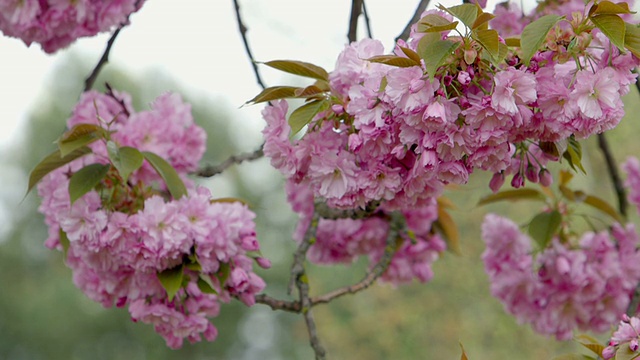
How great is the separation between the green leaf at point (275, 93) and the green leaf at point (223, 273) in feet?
1.49

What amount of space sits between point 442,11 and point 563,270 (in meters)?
1.14

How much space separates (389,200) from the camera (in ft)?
4.61

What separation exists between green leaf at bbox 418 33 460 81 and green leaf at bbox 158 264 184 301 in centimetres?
68

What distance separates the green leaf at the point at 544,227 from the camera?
210cm

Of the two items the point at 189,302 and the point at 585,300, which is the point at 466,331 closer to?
the point at 585,300

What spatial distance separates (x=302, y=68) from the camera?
4.50 feet

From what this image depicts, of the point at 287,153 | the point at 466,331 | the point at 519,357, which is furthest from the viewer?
the point at 466,331

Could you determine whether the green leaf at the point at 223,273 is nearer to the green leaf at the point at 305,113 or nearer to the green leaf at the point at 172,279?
the green leaf at the point at 172,279

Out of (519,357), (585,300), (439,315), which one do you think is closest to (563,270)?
(585,300)

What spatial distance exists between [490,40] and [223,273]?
765 millimetres

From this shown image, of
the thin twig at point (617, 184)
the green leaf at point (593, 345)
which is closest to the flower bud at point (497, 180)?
the green leaf at point (593, 345)

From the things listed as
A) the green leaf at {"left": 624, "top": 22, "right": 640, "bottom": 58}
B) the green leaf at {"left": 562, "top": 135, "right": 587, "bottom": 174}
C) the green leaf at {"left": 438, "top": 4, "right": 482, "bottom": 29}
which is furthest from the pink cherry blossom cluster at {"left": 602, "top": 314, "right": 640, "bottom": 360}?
the green leaf at {"left": 438, "top": 4, "right": 482, "bottom": 29}

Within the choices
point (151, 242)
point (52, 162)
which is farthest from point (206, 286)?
point (52, 162)

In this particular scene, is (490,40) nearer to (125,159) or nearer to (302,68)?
(302,68)
